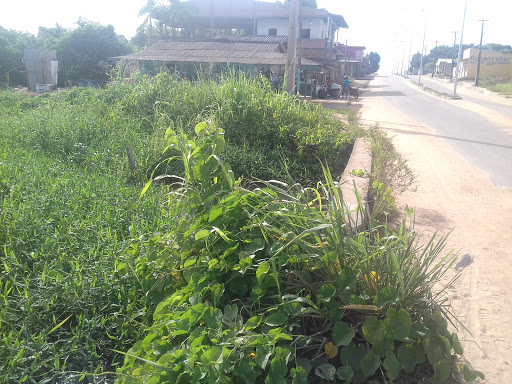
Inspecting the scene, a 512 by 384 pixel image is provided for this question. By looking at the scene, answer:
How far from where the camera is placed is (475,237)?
477 centimetres

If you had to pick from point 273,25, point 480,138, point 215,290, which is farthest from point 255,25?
point 215,290

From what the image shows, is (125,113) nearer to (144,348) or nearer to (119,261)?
(119,261)

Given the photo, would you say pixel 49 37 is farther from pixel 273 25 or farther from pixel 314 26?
pixel 314 26

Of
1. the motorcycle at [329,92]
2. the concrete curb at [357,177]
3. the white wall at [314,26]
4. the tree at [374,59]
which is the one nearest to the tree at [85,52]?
the motorcycle at [329,92]

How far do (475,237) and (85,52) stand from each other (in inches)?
1255

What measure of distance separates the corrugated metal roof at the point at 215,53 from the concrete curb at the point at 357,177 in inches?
553

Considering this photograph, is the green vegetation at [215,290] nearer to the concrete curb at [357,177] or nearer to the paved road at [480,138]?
the concrete curb at [357,177]

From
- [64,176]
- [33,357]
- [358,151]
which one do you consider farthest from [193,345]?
[358,151]

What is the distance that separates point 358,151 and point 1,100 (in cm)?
884

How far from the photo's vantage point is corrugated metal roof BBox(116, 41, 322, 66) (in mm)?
20984

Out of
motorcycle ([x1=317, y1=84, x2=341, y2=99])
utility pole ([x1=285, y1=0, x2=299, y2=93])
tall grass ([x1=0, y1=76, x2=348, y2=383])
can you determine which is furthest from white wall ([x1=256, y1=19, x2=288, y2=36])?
tall grass ([x1=0, y1=76, x2=348, y2=383])

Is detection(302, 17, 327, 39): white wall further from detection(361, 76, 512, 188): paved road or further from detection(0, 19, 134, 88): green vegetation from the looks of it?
detection(361, 76, 512, 188): paved road

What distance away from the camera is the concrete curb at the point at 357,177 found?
3.87 m

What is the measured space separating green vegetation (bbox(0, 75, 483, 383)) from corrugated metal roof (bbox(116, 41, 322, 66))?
1789cm
